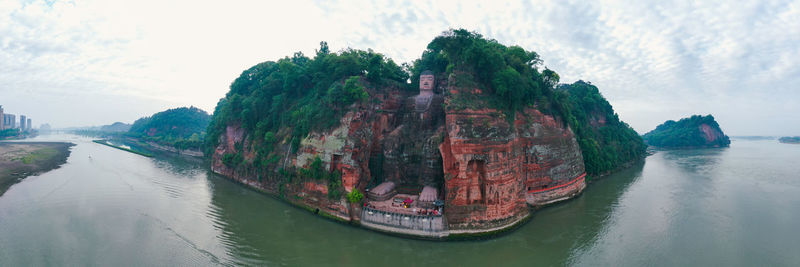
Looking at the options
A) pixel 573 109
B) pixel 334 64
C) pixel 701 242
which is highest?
pixel 334 64

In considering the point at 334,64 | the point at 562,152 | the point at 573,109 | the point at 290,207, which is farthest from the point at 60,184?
the point at 573,109

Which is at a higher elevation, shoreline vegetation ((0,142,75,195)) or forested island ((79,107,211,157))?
forested island ((79,107,211,157))

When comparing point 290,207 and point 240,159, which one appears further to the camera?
point 240,159

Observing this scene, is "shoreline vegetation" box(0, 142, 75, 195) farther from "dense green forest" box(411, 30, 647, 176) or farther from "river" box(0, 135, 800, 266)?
"dense green forest" box(411, 30, 647, 176)

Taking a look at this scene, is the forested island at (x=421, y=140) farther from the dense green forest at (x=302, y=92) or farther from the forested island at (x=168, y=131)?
the forested island at (x=168, y=131)

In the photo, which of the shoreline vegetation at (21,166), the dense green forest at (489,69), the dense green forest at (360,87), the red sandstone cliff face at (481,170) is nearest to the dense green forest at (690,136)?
the dense green forest at (360,87)

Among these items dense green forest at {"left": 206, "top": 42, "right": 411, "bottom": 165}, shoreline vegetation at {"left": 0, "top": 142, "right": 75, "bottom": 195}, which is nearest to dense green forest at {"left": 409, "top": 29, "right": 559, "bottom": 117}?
dense green forest at {"left": 206, "top": 42, "right": 411, "bottom": 165}

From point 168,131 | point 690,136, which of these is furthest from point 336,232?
point 690,136

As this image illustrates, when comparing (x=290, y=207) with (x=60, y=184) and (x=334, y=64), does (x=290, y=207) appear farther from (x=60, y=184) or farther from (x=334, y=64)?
(x=60, y=184)
